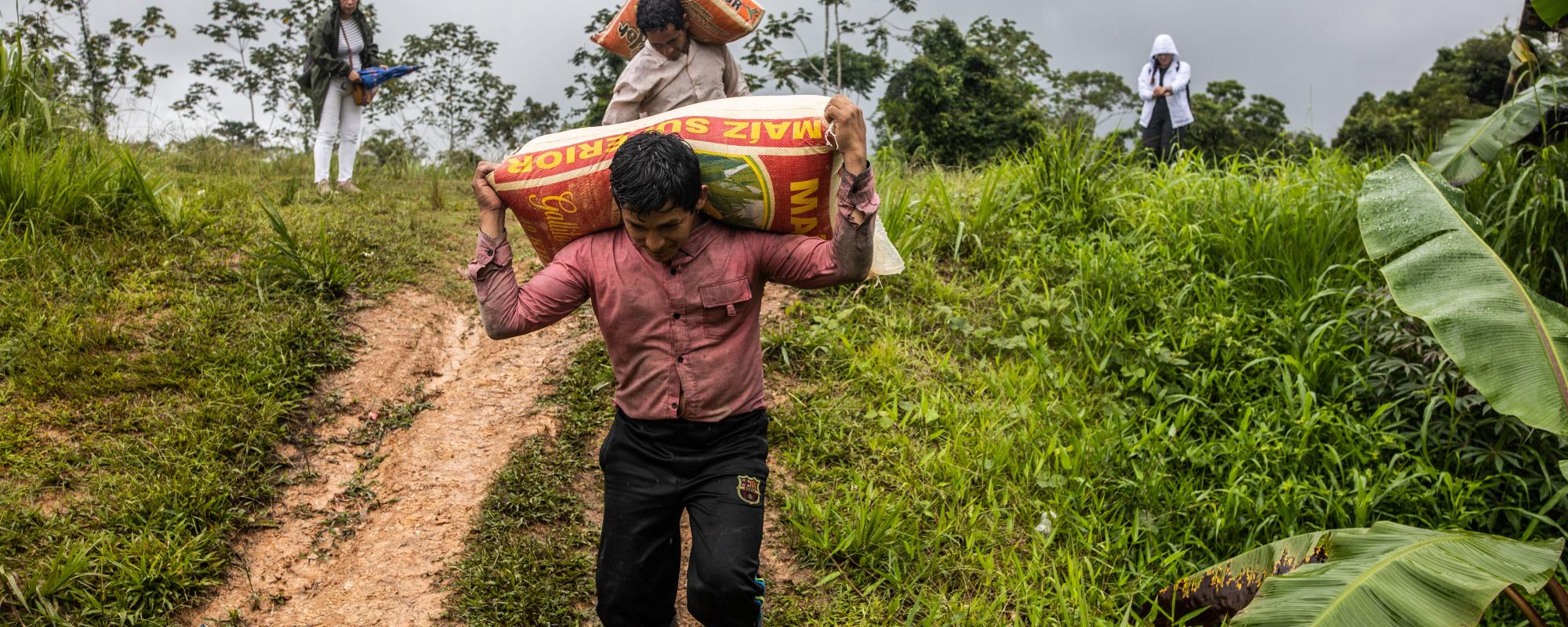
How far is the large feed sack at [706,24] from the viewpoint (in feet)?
14.6

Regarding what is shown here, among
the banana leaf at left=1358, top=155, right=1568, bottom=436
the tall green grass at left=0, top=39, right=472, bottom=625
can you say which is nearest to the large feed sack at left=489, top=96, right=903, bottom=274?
the tall green grass at left=0, top=39, right=472, bottom=625

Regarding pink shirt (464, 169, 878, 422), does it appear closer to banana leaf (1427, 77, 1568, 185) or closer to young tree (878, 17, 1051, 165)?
banana leaf (1427, 77, 1568, 185)

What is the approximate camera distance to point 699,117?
305cm

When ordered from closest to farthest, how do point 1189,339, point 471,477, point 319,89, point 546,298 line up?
point 546,298, point 471,477, point 1189,339, point 319,89

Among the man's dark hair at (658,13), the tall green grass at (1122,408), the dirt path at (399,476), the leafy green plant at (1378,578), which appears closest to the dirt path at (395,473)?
the dirt path at (399,476)

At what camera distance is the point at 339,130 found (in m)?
7.91

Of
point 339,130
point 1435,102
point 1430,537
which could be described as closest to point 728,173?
point 1430,537

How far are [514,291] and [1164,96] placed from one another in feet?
27.0

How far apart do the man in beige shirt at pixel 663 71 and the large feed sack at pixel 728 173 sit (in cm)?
138

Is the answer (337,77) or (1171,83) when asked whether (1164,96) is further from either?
(337,77)

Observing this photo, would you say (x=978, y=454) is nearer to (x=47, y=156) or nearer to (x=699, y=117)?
(x=699, y=117)

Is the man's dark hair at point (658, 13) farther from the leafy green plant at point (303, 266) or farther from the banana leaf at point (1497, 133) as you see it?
the banana leaf at point (1497, 133)

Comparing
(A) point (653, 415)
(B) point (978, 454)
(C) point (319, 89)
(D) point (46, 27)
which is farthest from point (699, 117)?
(D) point (46, 27)

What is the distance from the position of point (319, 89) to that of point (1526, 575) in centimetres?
782
